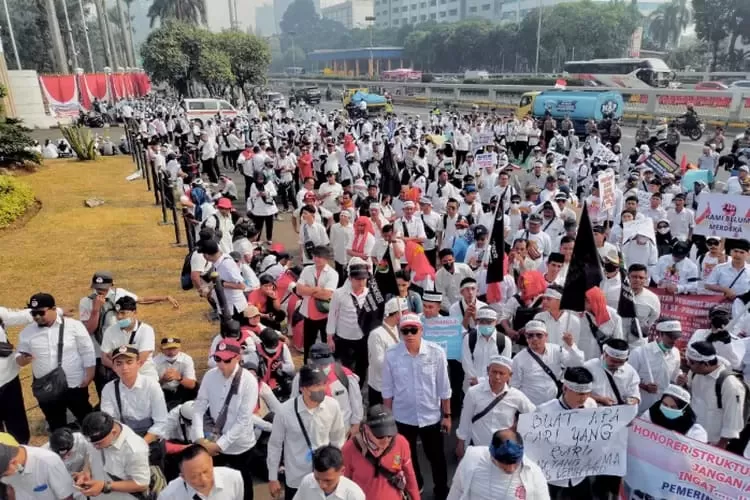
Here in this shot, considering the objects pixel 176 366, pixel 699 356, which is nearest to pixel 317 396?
pixel 176 366

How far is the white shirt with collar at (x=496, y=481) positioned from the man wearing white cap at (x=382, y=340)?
1532 mm

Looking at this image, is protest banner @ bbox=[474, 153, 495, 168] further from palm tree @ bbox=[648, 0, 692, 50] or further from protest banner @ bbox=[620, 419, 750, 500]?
palm tree @ bbox=[648, 0, 692, 50]

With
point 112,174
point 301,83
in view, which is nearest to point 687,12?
point 301,83

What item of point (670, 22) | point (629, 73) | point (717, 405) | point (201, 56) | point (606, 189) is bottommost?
point (717, 405)

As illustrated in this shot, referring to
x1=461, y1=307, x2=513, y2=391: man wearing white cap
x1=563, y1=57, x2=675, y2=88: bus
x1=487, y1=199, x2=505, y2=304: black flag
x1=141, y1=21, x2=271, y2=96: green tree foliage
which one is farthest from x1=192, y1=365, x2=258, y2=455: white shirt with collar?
x1=563, y1=57, x2=675, y2=88: bus

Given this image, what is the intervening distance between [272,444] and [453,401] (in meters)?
2.53

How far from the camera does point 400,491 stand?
3.47 metres

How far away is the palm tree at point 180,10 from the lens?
57406 millimetres

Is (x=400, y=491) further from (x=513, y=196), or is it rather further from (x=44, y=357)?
(x=513, y=196)

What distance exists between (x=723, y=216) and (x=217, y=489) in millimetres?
7239

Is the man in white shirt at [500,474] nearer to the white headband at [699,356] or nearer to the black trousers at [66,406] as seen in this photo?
the white headband at [699,356]

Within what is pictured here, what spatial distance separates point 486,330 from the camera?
15.9 ft

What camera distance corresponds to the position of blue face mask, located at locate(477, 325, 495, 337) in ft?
15.8

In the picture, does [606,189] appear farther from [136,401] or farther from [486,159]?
[136,401]
